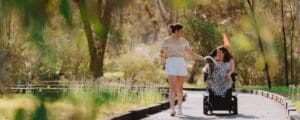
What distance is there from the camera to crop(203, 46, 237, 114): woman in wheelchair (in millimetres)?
14555

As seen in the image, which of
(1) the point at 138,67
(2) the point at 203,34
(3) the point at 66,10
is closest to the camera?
(3) the point at 66,10

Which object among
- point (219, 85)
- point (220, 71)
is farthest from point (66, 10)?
point (220, 71)

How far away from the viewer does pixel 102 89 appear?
19.3 m

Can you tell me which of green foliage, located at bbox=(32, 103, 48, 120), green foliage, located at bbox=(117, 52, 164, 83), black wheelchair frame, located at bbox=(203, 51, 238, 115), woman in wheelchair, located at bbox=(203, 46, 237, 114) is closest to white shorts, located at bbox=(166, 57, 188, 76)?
woman in wheelchair, located at bbox=(203, 46, 237, 114)

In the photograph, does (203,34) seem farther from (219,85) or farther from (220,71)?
(219,85)

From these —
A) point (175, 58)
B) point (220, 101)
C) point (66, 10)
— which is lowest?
point (220, 101)

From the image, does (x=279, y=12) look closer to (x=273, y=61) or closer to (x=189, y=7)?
(x=273, y=61)

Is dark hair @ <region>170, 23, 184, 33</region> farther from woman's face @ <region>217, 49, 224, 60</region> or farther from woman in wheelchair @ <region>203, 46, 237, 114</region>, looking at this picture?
woman's face @ <region>217, 49, 224, 60</region>

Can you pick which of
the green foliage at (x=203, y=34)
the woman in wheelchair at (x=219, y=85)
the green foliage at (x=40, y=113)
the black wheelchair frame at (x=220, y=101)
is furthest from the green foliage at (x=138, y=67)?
the green foliage at (x=40, y=113)

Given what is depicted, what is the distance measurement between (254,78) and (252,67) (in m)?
1.09

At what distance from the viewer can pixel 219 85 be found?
1455cm

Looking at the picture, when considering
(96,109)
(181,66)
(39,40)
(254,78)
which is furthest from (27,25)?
(254,78)

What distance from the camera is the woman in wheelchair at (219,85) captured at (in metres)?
14.6

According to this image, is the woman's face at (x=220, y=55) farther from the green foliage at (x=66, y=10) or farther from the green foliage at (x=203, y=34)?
the green foliage at (x=203, y=34)
